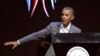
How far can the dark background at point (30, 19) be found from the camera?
4.75 meters

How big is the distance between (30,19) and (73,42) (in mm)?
2388

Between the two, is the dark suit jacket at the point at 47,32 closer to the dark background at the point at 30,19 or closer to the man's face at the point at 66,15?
the man's face at the point at 66,15

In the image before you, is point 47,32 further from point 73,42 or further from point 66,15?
point 73,42

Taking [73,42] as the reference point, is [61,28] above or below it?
above

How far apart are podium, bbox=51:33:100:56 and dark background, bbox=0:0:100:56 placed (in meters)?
2.31

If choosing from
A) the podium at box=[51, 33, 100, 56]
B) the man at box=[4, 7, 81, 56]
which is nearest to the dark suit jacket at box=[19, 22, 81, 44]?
the man at box=[4, 7, 81, 56]

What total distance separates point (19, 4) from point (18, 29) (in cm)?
36

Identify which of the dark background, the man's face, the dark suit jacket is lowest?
the dark suit jacket

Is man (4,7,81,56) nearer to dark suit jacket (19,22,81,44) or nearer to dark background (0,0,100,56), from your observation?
dark suit jacket (19,22,81,44)

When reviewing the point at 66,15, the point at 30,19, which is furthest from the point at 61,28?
the point at 30,19

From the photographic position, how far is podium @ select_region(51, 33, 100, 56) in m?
2.42

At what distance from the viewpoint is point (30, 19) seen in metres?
4.76

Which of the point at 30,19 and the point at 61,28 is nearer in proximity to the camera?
the point at 61,28

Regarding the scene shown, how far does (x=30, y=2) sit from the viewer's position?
4.72 meters
